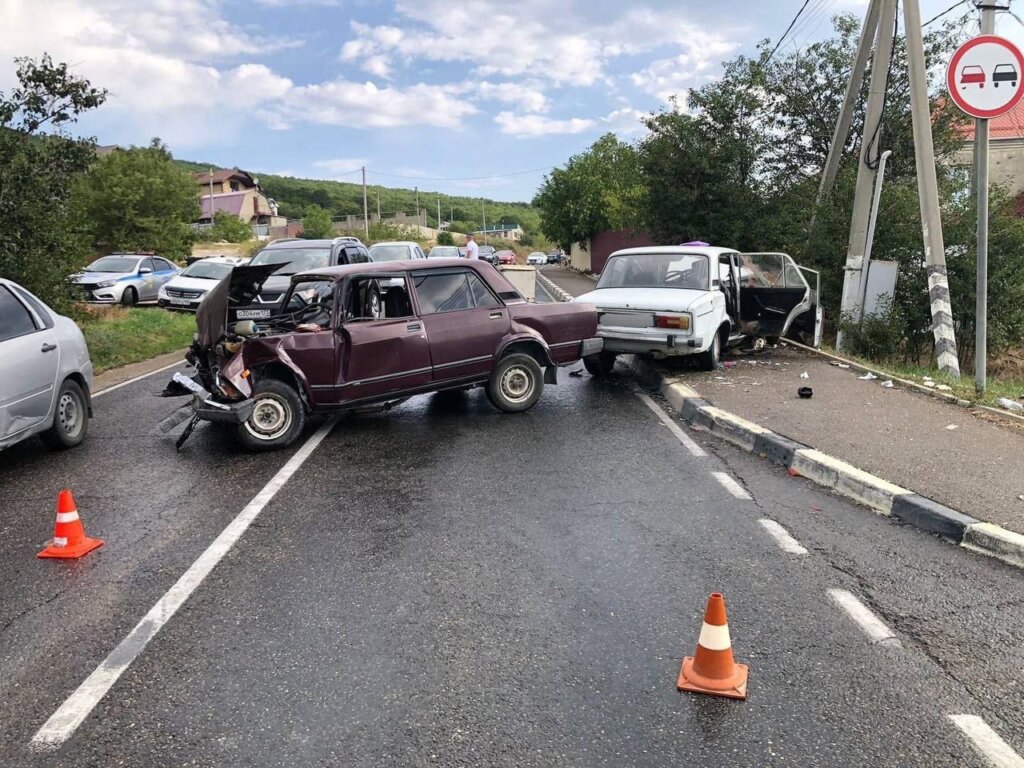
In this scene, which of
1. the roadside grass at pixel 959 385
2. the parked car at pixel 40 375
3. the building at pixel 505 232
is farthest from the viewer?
the building at pixel 505 232

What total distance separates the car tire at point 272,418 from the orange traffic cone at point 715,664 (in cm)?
494

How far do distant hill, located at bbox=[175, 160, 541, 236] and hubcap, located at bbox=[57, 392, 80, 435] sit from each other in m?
103

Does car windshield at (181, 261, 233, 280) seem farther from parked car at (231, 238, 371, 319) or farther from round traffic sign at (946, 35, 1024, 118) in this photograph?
round traffic sign at (946, 35, 1024, 118)

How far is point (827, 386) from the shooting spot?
9.75m

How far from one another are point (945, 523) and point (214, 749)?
15.0 ft

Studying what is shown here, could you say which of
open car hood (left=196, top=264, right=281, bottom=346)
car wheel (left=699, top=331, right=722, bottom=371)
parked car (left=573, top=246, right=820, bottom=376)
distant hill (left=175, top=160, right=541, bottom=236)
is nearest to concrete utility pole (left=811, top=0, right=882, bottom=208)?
parked car (left=573, top=246, right=820, bottom=376)

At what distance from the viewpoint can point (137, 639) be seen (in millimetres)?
3770

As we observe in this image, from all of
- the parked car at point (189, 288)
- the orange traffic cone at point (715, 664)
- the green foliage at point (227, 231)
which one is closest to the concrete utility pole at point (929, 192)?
the orange traffic cone at point (715, 664)

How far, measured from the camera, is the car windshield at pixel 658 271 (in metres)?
10.9

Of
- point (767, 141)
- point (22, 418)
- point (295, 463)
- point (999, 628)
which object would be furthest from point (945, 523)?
point (767, 141)

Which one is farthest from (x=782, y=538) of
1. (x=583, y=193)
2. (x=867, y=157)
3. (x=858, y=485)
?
(x=583, y=193)

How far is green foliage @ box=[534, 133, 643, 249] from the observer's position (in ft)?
145

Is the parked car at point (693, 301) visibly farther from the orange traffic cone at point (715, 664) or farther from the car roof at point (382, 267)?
the orange traffic cone at point (715, 664)

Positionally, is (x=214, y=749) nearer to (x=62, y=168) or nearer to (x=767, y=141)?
(x=62, y=168)
